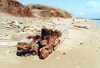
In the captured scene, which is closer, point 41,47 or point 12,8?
point 41,47

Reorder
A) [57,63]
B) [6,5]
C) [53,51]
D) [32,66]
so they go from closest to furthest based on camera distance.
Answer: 1. [32,66]
2. [57,63]
3. [53,51]
4. [6,5]

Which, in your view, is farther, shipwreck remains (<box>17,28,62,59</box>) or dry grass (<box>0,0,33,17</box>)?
dry grass (<box>0,0,33,17</box>)

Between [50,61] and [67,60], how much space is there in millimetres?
486

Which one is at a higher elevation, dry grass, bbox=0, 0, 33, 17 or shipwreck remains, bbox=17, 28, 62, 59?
dry grass, bbox=0, 0, 33, 17

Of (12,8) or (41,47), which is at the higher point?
(12,8)

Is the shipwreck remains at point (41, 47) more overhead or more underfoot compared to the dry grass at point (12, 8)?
more underfoot

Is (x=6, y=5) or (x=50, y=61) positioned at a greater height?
(x=6, y=5)

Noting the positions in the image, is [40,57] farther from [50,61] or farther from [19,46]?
[19,46]

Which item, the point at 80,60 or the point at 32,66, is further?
the point at 80,60

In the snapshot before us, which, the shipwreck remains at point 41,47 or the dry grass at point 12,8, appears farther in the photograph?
the dry grass at point 12,8

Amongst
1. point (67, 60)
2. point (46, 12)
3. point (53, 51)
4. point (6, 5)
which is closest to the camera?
point (67, 60)

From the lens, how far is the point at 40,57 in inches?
102

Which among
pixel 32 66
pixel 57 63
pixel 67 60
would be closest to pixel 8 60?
pixel 32 66

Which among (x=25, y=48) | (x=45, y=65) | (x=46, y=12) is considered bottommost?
(x=45, y=65)
